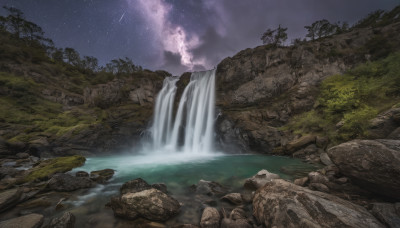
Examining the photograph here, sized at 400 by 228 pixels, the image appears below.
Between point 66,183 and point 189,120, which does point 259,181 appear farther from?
point 189,120

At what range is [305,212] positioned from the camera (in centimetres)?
251

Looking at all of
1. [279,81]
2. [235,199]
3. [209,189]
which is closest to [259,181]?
[235,199]

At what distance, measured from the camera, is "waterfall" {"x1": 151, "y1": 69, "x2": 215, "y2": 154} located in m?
20.8

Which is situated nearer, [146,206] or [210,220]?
[210,220]

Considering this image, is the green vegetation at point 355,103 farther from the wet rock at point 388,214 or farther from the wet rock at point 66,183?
the wet rock at point 66,183

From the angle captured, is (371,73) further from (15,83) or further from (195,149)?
(15,83)

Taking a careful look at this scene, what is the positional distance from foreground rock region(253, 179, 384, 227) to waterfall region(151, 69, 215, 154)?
1651 cm

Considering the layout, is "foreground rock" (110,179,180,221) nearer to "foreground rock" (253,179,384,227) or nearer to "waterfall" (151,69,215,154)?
"foreground rock" (253,179,384,227)

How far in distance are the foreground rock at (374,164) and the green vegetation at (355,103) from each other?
221 inches

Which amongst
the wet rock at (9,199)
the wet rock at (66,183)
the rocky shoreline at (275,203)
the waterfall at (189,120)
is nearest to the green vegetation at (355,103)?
the rocky shoreline at (275,203)

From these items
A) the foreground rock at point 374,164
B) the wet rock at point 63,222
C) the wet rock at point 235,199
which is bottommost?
the wet rock at point 235,199

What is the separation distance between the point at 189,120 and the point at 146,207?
19.6 meters

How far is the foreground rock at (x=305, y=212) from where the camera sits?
91.6 inches

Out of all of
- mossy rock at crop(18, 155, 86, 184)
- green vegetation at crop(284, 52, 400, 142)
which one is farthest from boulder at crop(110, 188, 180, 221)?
green vegetation at crop(284, 52, 400, 142)
